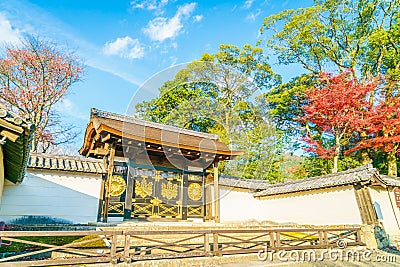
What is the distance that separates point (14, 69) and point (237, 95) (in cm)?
1293

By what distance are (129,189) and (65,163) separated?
2199mm

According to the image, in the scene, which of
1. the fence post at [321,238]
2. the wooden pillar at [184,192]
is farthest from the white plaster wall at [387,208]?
the wooden pillar at [184,192]

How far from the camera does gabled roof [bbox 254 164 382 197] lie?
27.9 ft

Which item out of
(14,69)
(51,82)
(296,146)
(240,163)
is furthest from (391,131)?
(14,69)

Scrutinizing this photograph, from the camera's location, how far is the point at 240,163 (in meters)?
14.8

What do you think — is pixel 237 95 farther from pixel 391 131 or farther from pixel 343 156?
pixel 391 131

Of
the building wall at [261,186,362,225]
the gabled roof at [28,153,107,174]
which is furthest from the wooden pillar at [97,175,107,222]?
the building wall at [261,186,362,225]

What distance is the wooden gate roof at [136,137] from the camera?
7469 millimetres

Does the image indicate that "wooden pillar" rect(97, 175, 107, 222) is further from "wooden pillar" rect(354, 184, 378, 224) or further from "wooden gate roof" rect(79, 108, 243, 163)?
"wooden pillar" rect(354, 184, 378, 224)

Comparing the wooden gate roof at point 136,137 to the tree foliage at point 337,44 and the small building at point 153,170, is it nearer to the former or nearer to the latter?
the small building at point 153,170

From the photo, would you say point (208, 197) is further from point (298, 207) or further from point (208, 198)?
point (298, 207)

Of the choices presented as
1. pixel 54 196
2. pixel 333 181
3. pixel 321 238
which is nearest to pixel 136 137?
pixel 54 196

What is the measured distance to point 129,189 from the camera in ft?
27.9

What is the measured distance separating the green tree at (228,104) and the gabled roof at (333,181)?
2.67 m
